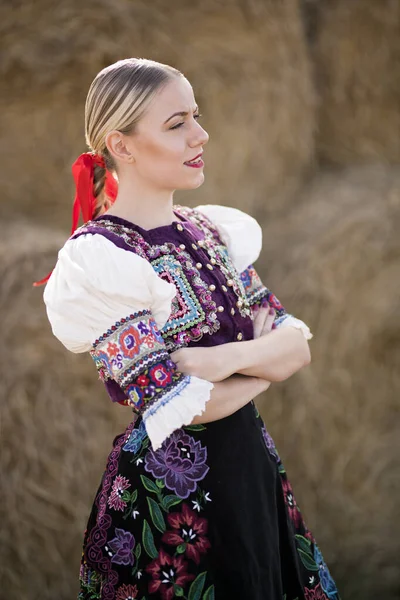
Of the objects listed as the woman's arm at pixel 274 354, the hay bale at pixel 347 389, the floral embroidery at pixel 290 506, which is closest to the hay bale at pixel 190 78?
the hay bale at pixel 347 389

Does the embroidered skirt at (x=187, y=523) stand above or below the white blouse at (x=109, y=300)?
below

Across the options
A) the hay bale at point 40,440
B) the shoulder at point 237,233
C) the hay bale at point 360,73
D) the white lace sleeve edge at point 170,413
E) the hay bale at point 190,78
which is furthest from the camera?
the hay bale at point 360,73

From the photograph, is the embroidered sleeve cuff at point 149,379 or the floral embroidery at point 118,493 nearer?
the embroidered sleeve cuff at point 149,379

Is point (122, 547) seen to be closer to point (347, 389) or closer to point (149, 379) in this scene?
point (149, 379)

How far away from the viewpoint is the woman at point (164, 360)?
57.0 inches

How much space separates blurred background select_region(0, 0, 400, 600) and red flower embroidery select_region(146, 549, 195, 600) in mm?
934

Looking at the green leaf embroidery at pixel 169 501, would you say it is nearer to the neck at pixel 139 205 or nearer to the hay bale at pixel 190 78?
the neck at pixel 139 205

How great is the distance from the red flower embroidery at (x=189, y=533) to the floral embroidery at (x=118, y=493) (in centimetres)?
10

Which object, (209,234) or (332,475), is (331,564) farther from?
(209,234)

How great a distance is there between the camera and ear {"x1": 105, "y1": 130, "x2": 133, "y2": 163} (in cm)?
157

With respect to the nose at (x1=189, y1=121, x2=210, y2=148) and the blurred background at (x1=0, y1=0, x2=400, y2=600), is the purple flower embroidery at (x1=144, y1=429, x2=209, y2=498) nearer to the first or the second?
the nose at (x1=189, y1=121, x2=210, y2=148)

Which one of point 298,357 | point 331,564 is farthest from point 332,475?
point 298,357

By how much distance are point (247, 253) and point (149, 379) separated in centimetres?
47

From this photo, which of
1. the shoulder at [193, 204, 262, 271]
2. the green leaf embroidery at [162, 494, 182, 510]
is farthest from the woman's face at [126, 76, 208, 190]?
the green leaf embroidery at [162, 494, 182, 510]
